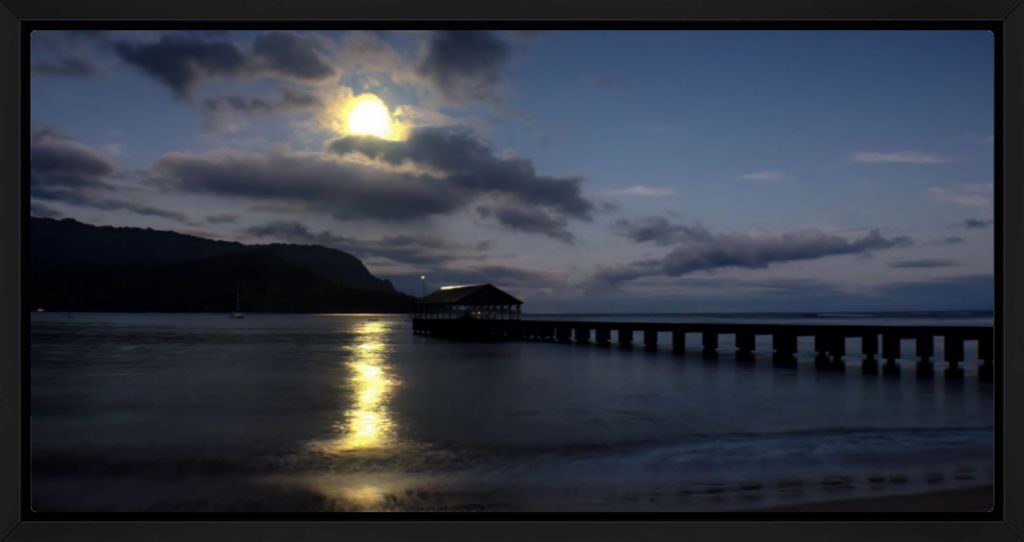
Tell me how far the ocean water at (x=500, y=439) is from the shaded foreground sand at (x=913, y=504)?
15 cm

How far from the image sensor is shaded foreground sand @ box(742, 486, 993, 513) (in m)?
4.19

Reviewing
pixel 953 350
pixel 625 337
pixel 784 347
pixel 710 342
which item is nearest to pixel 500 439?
pixel 953 350

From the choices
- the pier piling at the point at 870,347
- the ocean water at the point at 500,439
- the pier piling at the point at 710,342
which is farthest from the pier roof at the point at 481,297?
the pier piling at the point at 870,347

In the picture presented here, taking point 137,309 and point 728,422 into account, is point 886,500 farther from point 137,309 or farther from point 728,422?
point 137,309

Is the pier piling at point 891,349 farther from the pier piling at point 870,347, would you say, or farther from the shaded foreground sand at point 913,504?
the shaded foreground sand at point 913,504

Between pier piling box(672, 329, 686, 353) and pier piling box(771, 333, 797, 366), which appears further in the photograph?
pier piling box(672, 329, 686, 353)

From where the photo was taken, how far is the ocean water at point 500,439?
188 inches

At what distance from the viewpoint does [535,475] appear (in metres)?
5.43

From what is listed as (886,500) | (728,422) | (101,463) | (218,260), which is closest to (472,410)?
(728,422)

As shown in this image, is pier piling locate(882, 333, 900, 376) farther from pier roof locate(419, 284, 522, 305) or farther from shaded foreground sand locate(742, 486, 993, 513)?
pier roof locate(419, 284, 522, 305)

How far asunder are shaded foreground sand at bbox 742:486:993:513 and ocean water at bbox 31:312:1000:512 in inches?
5.7

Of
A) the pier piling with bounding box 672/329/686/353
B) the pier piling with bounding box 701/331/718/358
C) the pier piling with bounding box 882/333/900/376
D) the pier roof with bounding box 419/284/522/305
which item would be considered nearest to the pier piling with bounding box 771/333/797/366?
the pier piling with bounding box 882/333/900/376

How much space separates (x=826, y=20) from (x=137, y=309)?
376ft

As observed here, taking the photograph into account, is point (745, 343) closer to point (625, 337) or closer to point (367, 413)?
point (625, 337)
